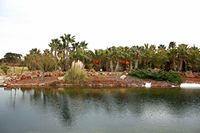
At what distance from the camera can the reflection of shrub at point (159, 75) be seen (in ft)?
234

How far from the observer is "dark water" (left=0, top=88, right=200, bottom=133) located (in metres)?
31.3

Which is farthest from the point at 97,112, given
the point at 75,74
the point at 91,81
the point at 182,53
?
the point at 182,53

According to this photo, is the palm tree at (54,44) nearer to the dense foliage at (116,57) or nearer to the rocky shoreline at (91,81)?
the dense foliage at (116,57)

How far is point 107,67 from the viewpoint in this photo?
94.2 meters

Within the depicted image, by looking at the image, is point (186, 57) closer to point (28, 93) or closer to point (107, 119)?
point (28, 93)

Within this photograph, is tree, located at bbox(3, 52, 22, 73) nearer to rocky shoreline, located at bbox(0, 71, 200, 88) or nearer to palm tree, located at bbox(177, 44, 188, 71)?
rocky shoreline, located at bbox(0, 71, 200, 88)

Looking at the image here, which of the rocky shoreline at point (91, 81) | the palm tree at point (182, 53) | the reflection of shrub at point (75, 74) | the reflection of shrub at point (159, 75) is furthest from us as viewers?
the palm tree at point (182, 53)

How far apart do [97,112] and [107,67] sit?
2154 inches

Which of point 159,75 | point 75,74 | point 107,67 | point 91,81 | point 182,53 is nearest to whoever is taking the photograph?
point 75,74

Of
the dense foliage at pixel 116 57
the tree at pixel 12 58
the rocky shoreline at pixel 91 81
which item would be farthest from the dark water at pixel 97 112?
the tree at pixel 12 58

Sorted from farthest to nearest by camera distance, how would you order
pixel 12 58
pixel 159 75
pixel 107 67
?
pixel 12 58 < pixel 107 67 < pixel 159 75

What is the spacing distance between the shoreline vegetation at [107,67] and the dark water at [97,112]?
1192 cm

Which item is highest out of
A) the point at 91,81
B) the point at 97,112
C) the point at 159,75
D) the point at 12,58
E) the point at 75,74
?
the point at 12,58

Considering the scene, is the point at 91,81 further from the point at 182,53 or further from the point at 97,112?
the point at 97,112
